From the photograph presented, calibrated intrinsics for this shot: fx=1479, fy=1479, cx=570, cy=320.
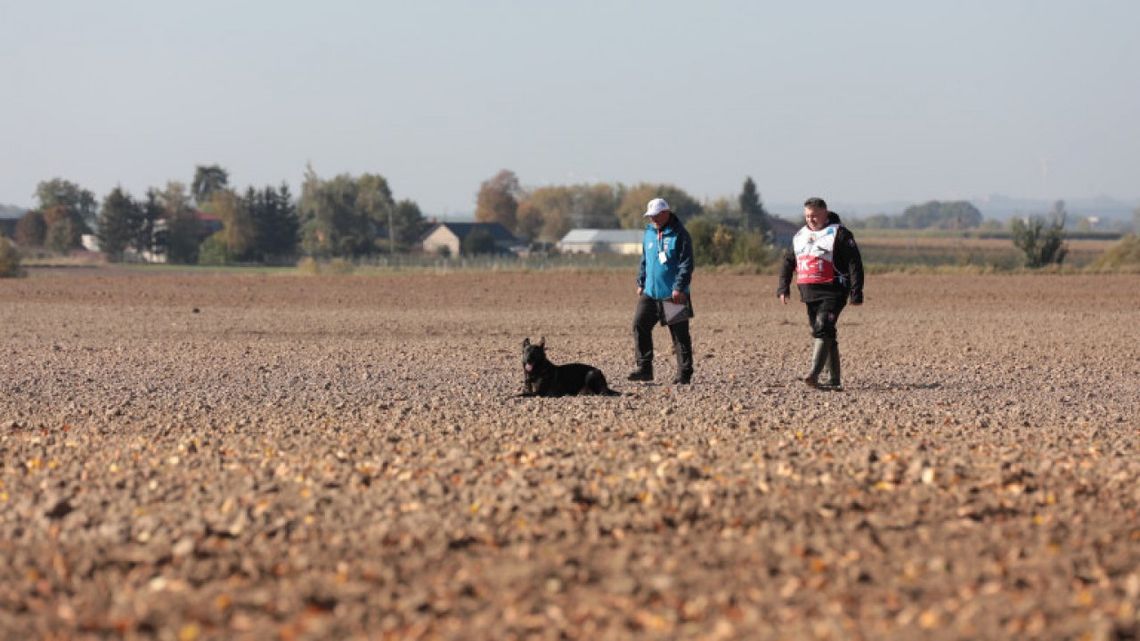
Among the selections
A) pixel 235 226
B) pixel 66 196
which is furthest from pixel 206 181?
pixel 235 226

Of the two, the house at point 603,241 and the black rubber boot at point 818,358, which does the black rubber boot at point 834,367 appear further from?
the house at point 603,241

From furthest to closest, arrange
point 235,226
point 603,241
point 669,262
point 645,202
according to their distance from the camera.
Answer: point 645,202, point 603,241, point 235,226, point 669,262

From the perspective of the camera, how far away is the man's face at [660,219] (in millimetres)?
14875

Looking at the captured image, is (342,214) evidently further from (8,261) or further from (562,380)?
(562,380)

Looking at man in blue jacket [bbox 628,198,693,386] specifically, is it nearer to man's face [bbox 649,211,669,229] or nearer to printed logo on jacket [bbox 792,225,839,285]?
man's face [bbox 649,211,669,229]

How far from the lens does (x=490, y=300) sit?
37.1 meters

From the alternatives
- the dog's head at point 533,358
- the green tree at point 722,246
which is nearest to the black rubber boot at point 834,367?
the dog's head at point 533,358

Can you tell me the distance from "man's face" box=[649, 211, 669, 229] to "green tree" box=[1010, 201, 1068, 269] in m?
46.6

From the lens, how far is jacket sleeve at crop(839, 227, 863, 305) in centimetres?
1438

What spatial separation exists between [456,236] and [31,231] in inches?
1465

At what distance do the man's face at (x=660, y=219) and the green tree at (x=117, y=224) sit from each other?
320 ft

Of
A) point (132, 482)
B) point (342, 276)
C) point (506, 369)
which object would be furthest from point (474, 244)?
point (132, 482)

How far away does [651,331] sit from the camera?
15.4m

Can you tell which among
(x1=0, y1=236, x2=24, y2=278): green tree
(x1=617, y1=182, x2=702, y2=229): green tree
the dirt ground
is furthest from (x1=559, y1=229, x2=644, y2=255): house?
the dirt ground
